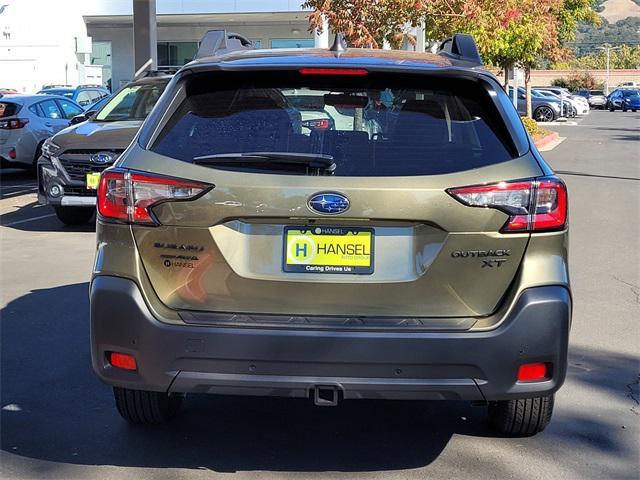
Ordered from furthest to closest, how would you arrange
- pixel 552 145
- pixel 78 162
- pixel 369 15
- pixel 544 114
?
pixel 544 114 < pixel 552 145 < pixel 369 15 < pixel 78 162

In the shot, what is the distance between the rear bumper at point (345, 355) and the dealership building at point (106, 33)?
34841mm

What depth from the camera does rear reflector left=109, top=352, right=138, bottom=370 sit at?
12.7 ft

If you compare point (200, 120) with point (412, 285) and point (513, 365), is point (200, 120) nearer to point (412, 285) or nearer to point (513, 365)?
point (412, 285)

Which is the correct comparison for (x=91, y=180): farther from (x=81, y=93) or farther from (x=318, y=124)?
(x=81, y=93)

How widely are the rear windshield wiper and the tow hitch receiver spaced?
0.88m

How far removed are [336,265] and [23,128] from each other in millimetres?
14348

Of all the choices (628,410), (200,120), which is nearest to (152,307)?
(200,120)

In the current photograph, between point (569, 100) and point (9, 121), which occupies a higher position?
point (9, 121)

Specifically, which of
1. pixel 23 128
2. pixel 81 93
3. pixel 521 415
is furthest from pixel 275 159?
pixel 81 93

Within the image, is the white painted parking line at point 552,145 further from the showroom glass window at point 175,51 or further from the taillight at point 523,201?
the taillight at point 523,201

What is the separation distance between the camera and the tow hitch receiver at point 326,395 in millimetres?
3734

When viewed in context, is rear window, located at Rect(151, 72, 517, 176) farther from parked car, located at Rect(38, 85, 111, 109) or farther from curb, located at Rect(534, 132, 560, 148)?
curb, located at Rect(534, 132, 560, 148)

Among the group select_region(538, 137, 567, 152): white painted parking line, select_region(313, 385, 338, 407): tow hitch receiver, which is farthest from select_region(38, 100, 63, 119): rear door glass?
select_region(313, 385, 338, 407): tow hitch receiver

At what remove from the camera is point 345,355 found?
145 inches
